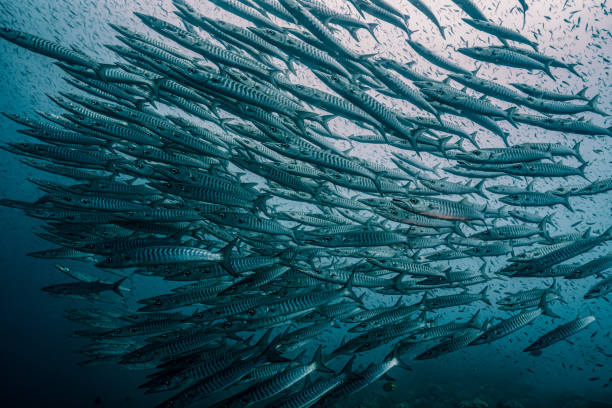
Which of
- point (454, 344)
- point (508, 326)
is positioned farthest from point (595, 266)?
point (454, 344)

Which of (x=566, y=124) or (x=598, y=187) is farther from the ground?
(x=566, y=124)

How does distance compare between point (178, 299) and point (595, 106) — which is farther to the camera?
point (595, 106)

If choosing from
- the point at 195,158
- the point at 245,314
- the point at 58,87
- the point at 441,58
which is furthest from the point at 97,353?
the point at 58,87

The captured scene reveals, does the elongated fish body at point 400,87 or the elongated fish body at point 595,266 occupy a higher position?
the elongated fish body at point 400,87

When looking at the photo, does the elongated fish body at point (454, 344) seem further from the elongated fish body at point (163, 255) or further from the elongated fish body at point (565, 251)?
the elongated fish body at point (163, 255)

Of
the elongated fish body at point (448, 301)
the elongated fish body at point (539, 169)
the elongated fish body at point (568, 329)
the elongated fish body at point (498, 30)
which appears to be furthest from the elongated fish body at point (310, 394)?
the elongated fish body at point (498, 30)

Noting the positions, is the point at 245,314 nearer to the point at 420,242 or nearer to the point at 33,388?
the point at 420,242

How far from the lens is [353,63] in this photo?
5121 mm

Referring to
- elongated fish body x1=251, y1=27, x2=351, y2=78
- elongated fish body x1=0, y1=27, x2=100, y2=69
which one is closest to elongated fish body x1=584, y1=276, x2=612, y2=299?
elongated fish body x1=251, y1=27, x2=351, y2=78

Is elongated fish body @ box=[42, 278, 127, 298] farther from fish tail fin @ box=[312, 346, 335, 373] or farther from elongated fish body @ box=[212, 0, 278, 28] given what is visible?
elongated fish body @ box=[212, 0, 278, 28]

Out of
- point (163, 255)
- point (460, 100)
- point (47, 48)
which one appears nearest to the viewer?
point (163, 255)

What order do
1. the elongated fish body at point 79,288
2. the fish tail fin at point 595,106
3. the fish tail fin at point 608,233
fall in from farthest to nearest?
1. the elongated fish body at point 79,288
2. the fish tail fin at point 595,106
3. the fish tail fin at point 608,233

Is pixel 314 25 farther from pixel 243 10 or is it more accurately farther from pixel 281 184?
pixel 281 184

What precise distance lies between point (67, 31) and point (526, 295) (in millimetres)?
21370
